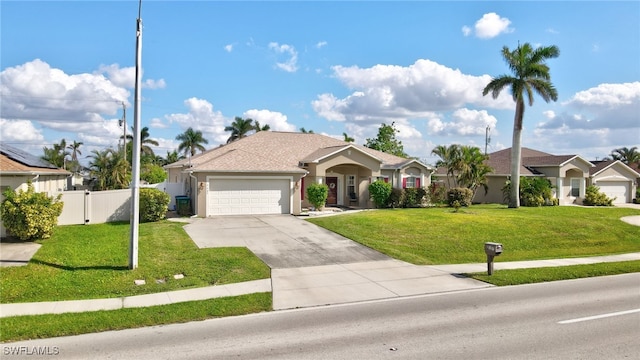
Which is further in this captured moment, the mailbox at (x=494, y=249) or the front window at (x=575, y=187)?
the front window at (x=575, y=187)

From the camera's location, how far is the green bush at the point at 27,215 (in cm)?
1608

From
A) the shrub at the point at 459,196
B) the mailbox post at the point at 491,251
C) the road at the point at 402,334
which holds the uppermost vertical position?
the shrub at the point at 459,196

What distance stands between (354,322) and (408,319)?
3.91 feet

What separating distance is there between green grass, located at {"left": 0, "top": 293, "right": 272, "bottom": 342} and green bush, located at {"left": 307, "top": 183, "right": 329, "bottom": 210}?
1592 centimetres

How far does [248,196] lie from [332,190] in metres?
7.57

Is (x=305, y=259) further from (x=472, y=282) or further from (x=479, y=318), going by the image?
(x=479, y=318)

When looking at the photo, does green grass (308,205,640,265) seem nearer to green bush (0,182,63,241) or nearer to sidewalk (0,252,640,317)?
sidewalk (0,252,640,317)

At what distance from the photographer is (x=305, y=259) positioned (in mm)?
15672

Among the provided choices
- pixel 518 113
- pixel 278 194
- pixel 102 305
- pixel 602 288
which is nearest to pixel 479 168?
pixel 518 113

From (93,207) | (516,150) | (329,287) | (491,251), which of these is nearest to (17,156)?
(93,207)

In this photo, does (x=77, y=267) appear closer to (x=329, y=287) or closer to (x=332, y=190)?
(x=329, y=287)

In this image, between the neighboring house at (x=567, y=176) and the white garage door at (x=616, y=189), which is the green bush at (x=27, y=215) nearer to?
the neighboring house at (x=567, y=176)

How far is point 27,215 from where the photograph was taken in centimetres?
1605

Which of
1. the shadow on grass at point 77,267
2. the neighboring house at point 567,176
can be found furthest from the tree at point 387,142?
the shadow on grass at point 77,267
